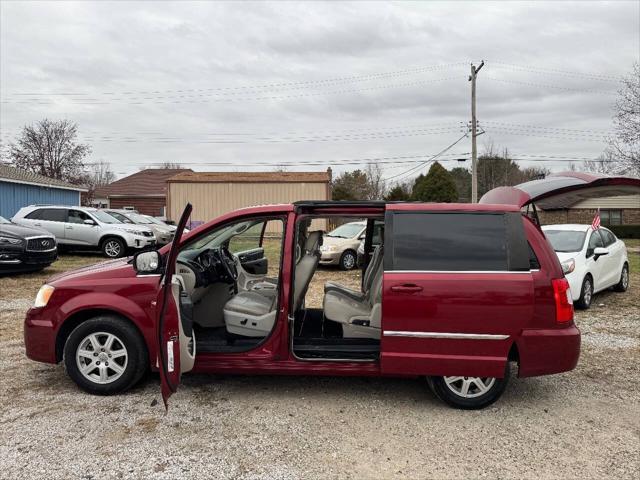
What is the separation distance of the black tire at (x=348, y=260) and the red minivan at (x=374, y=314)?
8.77 meters

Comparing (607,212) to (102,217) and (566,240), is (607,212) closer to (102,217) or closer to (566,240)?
(566,240)

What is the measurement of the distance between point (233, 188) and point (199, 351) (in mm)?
27903

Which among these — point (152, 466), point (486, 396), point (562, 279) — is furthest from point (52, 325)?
point (562, 279)

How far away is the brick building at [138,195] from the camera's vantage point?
151ft

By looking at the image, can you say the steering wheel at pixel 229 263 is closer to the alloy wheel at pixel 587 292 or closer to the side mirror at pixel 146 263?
the side mirror at pixel 146 263

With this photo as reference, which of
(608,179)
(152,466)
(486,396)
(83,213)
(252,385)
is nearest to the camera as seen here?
(152,466)

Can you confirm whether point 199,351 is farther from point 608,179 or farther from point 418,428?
point 608,179

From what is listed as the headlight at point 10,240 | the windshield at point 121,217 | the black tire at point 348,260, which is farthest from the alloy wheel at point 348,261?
the windshield at point 121,217

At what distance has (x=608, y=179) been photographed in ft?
20.6

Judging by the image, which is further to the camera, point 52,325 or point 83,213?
point 83,213

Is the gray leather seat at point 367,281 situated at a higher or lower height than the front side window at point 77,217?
lower

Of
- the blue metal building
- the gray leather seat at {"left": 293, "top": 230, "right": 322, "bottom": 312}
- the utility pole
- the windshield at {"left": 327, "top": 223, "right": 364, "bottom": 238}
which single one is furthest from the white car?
the blue metal building

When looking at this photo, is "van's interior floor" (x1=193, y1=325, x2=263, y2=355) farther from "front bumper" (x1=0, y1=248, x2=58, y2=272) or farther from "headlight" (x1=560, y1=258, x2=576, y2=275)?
"front bumper" (x1=0, y1=248, x2=58, y2=272)

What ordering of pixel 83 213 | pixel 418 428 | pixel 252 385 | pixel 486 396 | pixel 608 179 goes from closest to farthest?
pixel 418 428, pixel 486 396, pixel 252 385, pixel 608 179, pixel 83 213
